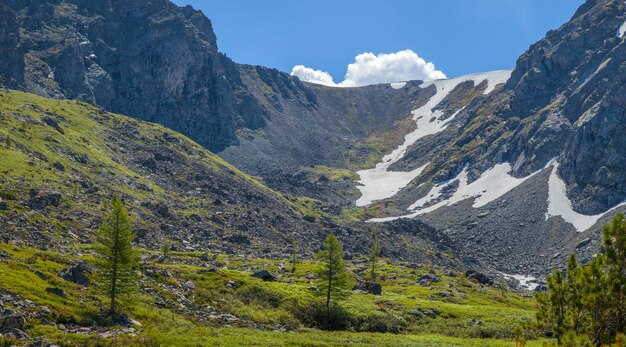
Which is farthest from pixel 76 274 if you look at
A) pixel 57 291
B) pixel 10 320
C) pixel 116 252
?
pixel 10 320

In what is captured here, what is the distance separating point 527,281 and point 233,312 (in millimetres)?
135791

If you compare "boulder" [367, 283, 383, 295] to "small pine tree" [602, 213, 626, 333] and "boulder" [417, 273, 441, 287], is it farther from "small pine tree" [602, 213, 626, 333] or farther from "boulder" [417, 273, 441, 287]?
"small pine tree" [602, 213, 626, 333]

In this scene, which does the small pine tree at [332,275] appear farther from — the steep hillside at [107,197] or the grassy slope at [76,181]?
the grassy slope at [76,181]

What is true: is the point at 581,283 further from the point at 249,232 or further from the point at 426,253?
the point at 426,253

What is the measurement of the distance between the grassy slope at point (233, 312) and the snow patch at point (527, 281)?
230 feet

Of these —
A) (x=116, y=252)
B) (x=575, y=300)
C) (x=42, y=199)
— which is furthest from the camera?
(x=42, y=199)

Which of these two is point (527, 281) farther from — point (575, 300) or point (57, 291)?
point (57, 291)

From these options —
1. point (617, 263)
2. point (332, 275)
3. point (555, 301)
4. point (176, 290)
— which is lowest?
point (176, 290)

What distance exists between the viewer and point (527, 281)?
167m

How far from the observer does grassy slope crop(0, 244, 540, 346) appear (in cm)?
4272

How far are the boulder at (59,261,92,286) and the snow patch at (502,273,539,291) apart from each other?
141m

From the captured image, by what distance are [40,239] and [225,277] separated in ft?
120

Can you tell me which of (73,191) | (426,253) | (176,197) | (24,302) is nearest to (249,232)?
(176,197)

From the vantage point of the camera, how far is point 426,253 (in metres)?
189
